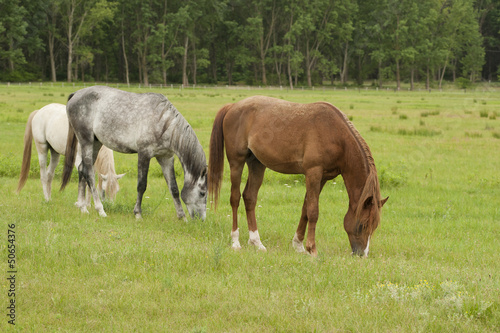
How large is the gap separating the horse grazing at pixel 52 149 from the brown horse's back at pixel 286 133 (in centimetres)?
380

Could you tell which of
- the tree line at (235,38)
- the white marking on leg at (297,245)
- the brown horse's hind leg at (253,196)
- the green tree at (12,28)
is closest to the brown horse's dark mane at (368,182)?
the white marking on leg at (297,245)

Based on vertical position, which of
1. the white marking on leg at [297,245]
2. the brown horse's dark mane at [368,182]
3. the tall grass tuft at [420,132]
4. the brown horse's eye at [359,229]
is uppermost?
the brown horse's dark mane at [368,182]

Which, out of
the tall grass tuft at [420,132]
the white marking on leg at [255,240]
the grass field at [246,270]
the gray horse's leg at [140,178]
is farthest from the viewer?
the tall grass tuft at [420,132]

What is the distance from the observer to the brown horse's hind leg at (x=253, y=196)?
7.50 m

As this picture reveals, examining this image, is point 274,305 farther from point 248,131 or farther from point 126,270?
point 248,131

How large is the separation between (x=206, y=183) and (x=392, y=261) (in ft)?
12.4

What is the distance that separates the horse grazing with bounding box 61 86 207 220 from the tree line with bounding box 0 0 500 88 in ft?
220

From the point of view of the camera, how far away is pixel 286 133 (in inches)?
281

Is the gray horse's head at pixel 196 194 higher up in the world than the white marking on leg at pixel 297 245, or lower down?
higher up

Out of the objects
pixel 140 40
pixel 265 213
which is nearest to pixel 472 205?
pixel 265 213

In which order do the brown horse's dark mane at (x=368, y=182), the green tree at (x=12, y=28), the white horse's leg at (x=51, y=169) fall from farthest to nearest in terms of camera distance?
1. the green tree at (x=12, y=28)
2. the white horse's leg at (x=51, y=169)
3. the brown horse's dark mane at (x=368, y=182)

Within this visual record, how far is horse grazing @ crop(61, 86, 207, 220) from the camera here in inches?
352

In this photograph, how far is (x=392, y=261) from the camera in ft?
21.8

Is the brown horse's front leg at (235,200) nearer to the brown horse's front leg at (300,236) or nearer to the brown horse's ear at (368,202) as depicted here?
the brown horse's front leg at (300,236)
